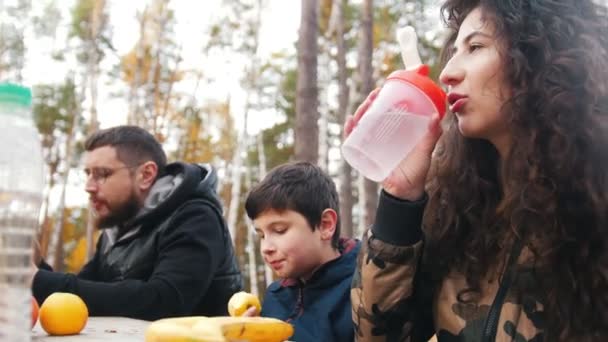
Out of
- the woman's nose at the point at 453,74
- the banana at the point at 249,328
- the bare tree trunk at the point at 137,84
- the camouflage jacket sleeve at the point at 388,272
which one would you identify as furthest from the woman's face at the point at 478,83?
the bare tree trunk at the point at 137,84

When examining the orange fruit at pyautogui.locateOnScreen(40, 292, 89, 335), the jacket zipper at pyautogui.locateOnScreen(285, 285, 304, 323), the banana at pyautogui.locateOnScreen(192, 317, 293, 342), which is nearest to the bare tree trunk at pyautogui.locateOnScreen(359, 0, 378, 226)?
the jacket zipper at pyautogui.locateOnScreen(285, 285, 304, 323)

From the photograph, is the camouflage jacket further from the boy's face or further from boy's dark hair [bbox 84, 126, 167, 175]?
boy's dark hair [bbox 84, 126, 167, 175]

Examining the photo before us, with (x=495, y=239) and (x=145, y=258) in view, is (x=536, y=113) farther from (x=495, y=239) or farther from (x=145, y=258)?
(x=145, y=258)

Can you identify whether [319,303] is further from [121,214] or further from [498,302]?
[121,214]

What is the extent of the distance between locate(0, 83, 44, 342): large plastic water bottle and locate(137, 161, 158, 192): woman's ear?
2287 mm

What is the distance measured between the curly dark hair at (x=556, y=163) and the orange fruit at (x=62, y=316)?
0.98 m

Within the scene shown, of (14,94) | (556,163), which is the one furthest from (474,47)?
(14,94)

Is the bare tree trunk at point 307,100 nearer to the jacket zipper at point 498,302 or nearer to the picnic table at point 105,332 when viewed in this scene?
the picnic table at point 105,332

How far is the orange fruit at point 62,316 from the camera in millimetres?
1777

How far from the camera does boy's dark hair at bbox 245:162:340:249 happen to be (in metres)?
2.43

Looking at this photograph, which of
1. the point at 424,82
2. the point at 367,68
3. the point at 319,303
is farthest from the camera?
the point at 367,68

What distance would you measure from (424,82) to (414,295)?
539mm

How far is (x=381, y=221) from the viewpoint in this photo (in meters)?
1.55

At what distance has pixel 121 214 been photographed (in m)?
3.29
